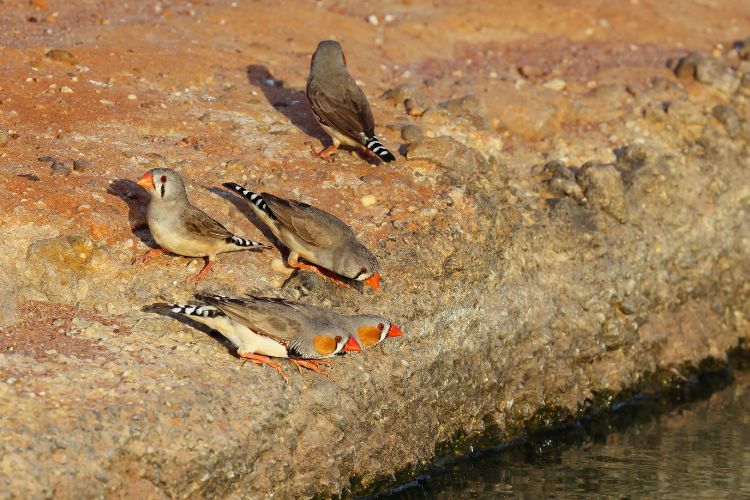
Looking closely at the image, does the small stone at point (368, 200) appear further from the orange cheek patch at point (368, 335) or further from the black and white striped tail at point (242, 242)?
the orange cheek patch at point (368, 335)

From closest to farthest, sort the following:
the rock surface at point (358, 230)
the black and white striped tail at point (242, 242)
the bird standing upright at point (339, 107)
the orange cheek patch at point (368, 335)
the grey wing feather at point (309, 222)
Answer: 1. the rock surface at point (358, 230)
2. the orange cheek patch at point (368, 335)
3. the black and white striped tail at point (242, 242)
4. the grey wing feather at point (309, 222)
5. the bird standing upright at point (339, 107)

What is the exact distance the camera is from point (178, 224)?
789 cm

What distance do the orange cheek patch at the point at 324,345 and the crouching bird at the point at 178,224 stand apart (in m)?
1.15

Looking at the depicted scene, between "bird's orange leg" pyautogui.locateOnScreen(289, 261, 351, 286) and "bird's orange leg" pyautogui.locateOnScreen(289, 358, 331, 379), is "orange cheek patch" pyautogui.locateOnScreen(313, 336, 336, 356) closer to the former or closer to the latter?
"bird's orange leg" pyautogui.locateOnScreen(289, 358, 331, 379)

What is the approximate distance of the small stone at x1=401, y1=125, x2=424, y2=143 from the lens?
34.1 ft

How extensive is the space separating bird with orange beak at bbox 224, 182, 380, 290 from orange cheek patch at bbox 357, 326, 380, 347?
1.84 feet

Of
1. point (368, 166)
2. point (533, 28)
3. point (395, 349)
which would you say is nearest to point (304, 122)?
point (368, 166)

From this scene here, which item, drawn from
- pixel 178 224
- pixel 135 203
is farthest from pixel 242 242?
pixel 135 203

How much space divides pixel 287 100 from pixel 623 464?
195 inches

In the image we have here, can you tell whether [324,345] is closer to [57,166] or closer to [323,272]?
[323,272]

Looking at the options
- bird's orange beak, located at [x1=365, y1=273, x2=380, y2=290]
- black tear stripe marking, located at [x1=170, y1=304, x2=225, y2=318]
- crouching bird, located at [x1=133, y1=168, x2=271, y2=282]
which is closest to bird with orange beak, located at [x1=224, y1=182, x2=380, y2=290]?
bird's orange beak, located at [x1=365, y1=273, x2=380, y2=290]

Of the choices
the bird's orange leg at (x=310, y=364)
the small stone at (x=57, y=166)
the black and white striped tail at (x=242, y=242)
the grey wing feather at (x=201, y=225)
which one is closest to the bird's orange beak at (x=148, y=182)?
the grey wing feather at (x=201, y=225)

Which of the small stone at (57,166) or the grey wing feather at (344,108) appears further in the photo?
the grey wing feather at (344,108)

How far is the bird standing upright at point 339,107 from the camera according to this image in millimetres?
9641
